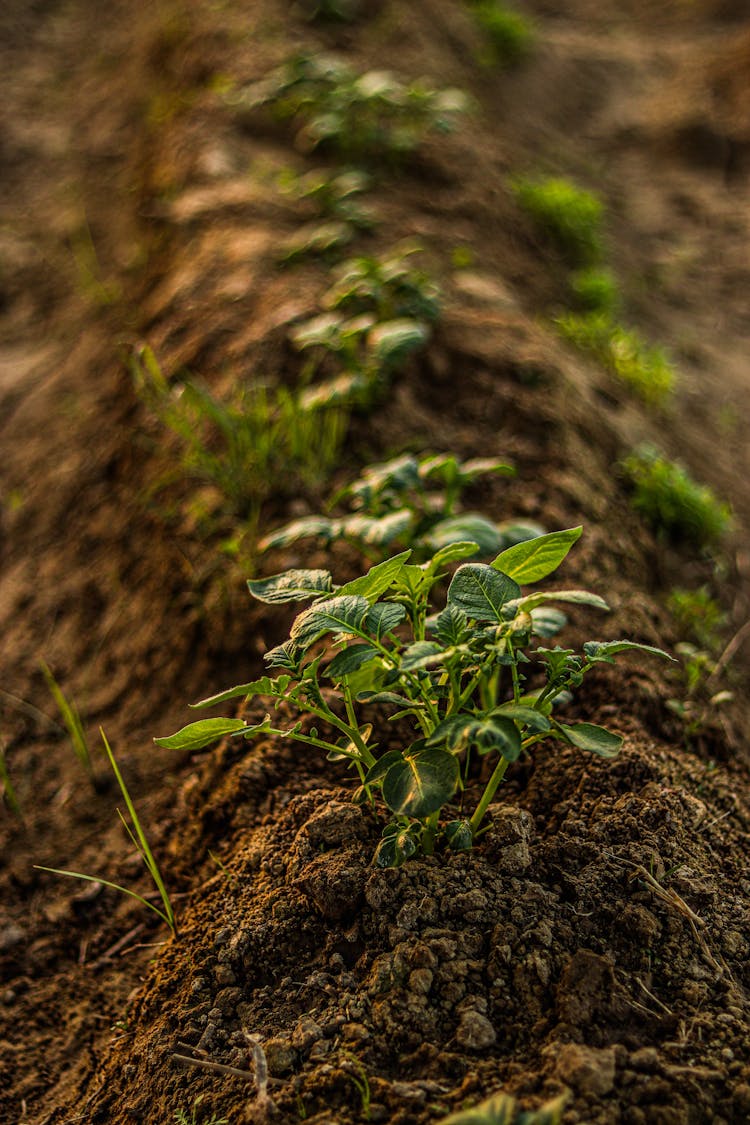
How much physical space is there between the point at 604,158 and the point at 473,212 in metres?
2.22

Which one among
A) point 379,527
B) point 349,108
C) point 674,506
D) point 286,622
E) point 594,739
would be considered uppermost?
point 349,108

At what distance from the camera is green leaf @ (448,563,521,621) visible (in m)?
1.39

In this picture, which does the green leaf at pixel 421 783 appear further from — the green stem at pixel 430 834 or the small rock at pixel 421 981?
the small rock at pixel 421 981

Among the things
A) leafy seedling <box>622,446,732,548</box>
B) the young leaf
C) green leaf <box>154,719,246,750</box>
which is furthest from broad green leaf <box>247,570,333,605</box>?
leafy seedling <box>622,446,732,548</box>

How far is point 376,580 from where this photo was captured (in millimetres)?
1411

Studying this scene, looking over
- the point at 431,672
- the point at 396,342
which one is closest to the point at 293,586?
the point at 431,672

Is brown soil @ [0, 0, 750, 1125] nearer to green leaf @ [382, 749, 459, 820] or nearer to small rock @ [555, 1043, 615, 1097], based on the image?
small rock @ [555, 1043, 615, 1097]

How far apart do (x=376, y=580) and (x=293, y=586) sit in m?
0.20

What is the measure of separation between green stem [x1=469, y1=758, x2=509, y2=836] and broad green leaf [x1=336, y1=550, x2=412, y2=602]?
0.34 m

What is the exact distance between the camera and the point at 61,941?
1875 millimetres

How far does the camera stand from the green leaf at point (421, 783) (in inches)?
49.9

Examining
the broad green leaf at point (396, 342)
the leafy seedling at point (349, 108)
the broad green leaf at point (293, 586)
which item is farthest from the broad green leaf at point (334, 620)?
the leafy seedling at point (349, 108)

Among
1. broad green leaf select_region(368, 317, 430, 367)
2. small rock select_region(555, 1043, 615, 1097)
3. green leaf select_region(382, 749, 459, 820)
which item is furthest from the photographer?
broad green leaf select_region(368, 317, 430, 367)

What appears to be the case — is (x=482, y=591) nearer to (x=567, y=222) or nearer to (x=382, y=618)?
(x=382, y=618)
